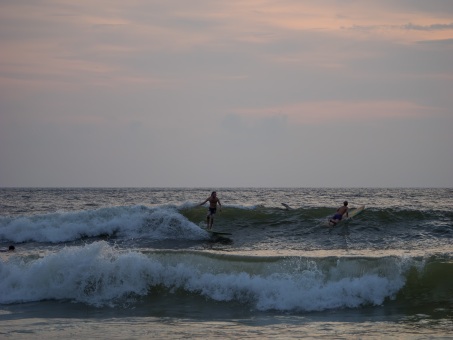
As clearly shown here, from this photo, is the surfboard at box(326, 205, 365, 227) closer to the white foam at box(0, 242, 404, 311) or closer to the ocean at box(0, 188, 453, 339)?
the ocean at box(0, 188, 453, 339)

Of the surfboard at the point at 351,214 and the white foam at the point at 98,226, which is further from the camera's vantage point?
the white foam at the point at 98,226

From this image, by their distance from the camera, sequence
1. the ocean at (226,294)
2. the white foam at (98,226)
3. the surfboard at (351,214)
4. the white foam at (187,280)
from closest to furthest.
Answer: the ocean at (226,294), the white foam at (187,280), the surfboard at (351,214), the white foam at (98,226)

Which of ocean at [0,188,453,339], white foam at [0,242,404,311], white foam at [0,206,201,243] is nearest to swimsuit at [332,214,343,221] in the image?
ocean at [0,188,453,339]

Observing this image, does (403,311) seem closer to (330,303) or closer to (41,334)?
(330,303)

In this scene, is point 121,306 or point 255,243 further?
point 255,243

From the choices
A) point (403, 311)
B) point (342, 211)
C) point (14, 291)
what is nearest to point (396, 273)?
point (403, 311)

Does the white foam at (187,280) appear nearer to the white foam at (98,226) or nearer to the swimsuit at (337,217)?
the white foam at (98,226)

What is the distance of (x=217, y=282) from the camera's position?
14414 mm

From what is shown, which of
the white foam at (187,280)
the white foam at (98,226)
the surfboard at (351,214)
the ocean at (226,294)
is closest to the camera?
the ocean at (226,294)

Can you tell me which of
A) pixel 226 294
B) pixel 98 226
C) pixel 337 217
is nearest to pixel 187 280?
pixel 226 294

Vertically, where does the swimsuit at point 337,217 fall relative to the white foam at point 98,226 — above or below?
above

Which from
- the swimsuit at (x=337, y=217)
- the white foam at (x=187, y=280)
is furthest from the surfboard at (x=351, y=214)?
the white foam at (x=187, y=280)

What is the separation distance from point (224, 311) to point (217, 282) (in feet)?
4.83

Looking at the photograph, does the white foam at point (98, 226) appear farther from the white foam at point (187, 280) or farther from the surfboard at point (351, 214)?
the white foam at point (187, 280)
